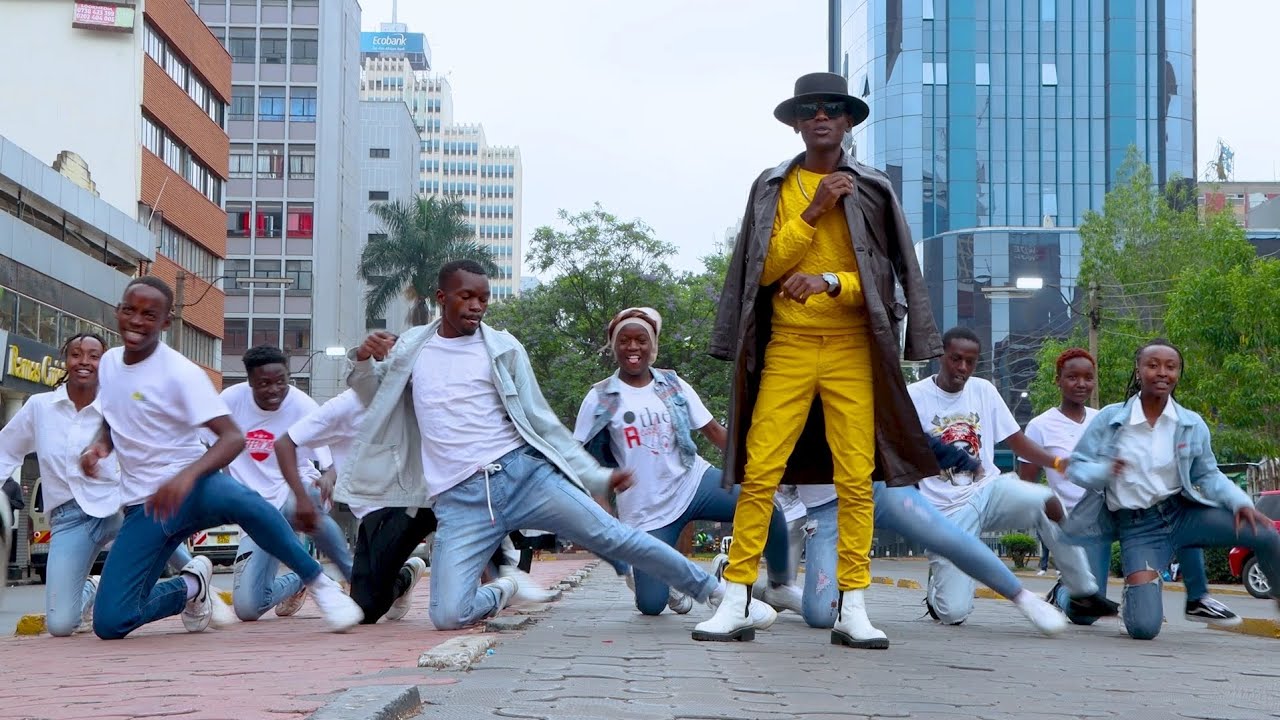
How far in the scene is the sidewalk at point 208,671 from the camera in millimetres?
4719

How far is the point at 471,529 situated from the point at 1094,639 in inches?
120

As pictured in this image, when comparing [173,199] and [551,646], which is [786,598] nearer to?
[551,646]

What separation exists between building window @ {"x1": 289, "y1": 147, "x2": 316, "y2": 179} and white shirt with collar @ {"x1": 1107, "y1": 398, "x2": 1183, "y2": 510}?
8295cm

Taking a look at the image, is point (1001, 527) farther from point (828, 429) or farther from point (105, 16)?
point (105, 16)

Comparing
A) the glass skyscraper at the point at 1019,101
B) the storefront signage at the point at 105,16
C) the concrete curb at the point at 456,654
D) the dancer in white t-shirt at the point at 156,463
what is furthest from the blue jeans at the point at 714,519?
the glass skyscraper at the point at 1019,101

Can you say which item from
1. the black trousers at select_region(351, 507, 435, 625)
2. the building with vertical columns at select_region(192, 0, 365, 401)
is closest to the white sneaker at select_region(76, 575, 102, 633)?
the black trousers at select_region(351, 507, 435, 625)

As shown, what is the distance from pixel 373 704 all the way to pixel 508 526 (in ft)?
12.2

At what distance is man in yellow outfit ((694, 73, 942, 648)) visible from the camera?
702 cm

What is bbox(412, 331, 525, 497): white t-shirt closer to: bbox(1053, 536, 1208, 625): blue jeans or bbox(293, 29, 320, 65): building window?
bbox(1053, 536, 1208, 625): blue jeans

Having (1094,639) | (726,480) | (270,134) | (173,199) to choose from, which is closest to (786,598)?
Answer: (1094,639)

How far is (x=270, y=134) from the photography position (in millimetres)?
89000

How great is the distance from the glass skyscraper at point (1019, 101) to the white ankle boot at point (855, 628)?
83.0 metres

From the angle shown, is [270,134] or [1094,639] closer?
[1094,639]

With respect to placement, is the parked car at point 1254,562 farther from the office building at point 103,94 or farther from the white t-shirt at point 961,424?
the office building at point 103,94
